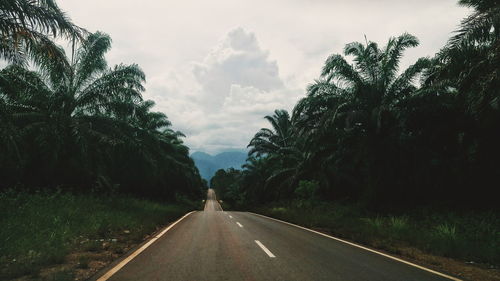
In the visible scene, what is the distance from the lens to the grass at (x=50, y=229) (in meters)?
6.34

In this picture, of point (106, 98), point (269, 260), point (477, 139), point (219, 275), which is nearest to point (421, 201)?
point (477, 139)

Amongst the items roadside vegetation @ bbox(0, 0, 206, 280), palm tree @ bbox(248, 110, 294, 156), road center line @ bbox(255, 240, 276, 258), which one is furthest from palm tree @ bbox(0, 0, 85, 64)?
palm tree @ bbox(248, 110, 294, 156)

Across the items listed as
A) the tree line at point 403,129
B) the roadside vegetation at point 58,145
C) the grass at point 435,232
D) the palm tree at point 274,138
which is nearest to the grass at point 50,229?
the roadside vegetation at point 58,145

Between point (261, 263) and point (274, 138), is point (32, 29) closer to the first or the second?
point (261, 263)

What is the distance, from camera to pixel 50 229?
895 cm

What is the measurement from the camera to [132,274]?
5746 millimetres

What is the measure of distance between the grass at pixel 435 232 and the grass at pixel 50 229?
735 centimetres

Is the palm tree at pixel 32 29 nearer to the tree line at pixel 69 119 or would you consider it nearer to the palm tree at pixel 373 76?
the tree line at pixel 69 119

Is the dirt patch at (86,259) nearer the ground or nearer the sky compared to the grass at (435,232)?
nearer the ground

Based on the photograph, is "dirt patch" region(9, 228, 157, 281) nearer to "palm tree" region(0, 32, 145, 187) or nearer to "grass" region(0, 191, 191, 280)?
"grass" region(0, 191, 191, 280)

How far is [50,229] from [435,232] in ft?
36.8

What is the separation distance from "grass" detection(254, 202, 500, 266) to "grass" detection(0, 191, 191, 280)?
24.1 feet

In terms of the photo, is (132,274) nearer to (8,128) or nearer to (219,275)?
(219,275)

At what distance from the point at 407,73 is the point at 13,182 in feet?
65.6
